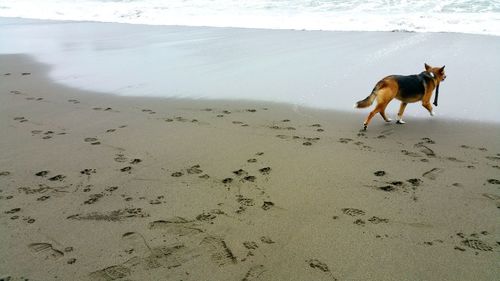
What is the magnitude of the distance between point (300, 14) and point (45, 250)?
11.7m

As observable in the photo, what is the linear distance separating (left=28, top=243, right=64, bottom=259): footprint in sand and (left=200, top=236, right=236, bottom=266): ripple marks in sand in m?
1.00

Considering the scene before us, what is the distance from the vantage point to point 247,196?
3611mm

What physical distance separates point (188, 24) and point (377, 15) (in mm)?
5774

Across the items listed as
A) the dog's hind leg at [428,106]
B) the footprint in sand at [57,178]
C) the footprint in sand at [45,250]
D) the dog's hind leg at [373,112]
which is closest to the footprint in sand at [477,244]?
the dog's hind leg at [373,112]

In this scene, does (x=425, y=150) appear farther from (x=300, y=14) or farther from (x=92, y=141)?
(x=300, y=14)

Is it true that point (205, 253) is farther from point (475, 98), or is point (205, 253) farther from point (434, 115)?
point (475, 98)

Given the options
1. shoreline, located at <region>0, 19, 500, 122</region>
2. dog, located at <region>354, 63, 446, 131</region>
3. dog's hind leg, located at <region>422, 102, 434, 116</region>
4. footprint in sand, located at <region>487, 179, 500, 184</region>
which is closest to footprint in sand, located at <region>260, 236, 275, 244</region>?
footprint in sand, located at <region>487, 179, 500, 184</region>

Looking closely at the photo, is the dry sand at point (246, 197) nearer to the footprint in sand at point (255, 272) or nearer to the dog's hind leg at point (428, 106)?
the footprint in sand at point (255, 272)

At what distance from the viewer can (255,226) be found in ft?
10.4

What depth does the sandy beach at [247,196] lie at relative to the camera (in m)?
2.78

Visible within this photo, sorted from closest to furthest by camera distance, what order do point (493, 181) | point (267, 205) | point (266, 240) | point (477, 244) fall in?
point (477, 244) < point (266, 240) < point (267, 205) < point (493, 181)

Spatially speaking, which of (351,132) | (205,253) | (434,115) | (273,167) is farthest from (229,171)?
(434,115)

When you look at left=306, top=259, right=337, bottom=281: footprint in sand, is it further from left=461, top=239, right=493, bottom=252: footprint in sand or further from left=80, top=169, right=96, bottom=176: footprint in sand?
left=80, top=169, right=96, bottom=176: footprint in sand

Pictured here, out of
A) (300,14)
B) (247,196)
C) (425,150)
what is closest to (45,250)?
(247,196)
